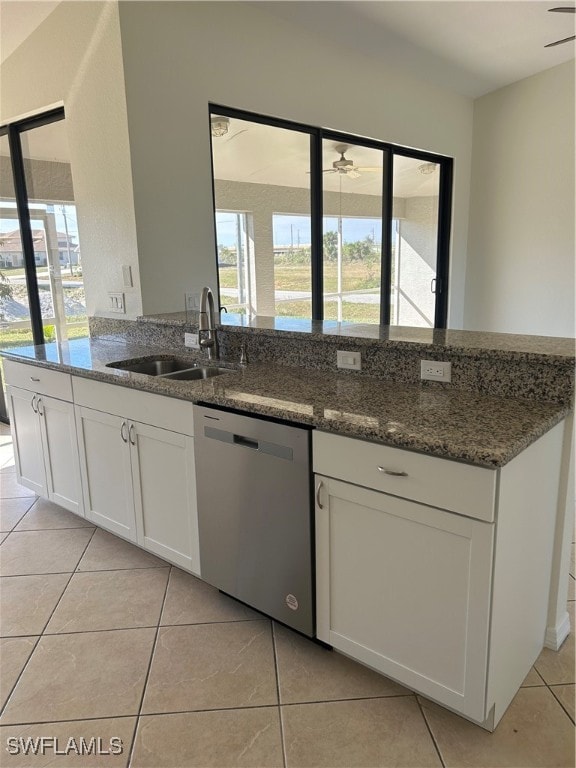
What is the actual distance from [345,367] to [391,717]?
1233mm

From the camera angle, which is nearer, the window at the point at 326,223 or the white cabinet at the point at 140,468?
the white cabinet at the point at 140,468

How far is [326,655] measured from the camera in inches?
76.0

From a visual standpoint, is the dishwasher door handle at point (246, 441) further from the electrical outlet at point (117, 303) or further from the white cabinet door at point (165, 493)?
the electrical outlet at point (117, 303)

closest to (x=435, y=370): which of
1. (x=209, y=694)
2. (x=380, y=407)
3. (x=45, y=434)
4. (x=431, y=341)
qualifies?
(x=431, y=341)

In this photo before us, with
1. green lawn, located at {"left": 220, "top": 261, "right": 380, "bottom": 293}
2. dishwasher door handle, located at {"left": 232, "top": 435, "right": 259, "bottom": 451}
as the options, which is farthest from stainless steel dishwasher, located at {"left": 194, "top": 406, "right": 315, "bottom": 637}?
green lawn, located at {"left": 220, "top": 261, "right": 380, "bottom": 293}

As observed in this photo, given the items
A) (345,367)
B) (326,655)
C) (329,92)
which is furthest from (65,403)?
(329,92)

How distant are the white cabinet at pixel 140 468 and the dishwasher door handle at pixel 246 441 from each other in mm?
246

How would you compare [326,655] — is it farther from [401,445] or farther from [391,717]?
[401,445]

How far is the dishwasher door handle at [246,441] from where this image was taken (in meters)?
1.87

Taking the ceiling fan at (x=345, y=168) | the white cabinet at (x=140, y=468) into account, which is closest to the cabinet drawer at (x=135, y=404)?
the white cabinet at (x=140, y=468)

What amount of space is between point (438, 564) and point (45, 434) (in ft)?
7.13

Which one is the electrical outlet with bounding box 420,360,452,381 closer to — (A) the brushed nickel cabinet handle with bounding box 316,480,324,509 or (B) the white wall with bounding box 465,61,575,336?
(A) the brushed nickel cabinet handle with bounding box 316,480,324,509

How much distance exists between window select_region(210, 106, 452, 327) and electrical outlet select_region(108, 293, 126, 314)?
695 mm

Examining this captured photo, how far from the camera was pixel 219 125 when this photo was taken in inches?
132
